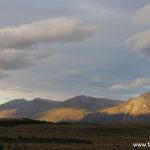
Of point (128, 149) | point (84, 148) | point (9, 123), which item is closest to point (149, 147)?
point (128, 149)

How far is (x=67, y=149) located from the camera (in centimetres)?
4800

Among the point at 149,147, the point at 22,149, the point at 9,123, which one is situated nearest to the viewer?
the point at 22,149

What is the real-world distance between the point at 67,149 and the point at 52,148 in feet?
5.60

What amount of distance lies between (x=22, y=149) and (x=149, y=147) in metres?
17.1

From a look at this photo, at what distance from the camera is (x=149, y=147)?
53.7 metres

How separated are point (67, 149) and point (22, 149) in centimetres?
537

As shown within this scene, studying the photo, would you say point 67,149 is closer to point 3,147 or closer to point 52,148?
point 52,148

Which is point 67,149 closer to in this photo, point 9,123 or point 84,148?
point 84,148

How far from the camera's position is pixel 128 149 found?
168ft

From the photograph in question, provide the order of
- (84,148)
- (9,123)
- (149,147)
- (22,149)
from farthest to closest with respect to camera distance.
Result: (9,123) → (149,147) → (84,148) → (22,149)

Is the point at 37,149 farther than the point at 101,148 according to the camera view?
No

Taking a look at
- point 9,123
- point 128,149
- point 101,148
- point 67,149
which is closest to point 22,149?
point 67,149

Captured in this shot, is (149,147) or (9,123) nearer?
(149,147)

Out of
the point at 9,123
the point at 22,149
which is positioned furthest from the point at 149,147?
the point at 9,123
